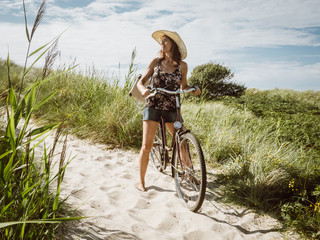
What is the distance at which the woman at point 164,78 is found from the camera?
3.11 metres

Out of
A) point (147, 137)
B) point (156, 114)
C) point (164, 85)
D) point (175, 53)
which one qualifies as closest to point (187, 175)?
point (147, 137)

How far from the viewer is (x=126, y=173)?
12.7 feet

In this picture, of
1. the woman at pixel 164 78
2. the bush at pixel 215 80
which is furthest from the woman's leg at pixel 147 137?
the bush at pixel 215 80

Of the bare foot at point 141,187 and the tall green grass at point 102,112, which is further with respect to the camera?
the tall green grass at point 102,112

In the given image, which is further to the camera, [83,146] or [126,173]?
[83,146]

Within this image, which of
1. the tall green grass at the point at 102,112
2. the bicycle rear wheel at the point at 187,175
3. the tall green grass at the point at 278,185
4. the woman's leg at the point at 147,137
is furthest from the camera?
the tall green grass at the point at 102,112

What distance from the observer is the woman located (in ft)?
10.2

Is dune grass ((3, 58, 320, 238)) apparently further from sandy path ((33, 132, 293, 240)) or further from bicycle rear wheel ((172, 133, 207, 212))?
bicycle rear wheel ((172, 133, 207, 212))

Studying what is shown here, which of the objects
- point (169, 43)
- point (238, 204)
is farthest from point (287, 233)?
point (169, 43)

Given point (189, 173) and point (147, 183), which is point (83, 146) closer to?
point (147, 183)

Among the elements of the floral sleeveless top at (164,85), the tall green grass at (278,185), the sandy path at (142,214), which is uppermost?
the floral sleeveless top at (164,85)

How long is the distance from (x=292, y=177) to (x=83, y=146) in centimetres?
380

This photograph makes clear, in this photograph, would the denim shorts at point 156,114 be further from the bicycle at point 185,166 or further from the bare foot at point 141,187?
the bare foot at point 141,187

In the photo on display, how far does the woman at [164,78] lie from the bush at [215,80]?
422 inches
